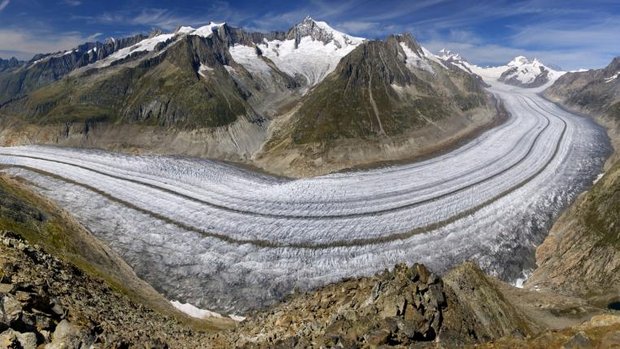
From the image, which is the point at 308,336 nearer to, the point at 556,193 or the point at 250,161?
the point at 556,193

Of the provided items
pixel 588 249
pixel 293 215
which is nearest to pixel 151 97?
pixel 293 215

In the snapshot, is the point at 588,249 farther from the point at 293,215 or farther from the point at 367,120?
the point at 367,120

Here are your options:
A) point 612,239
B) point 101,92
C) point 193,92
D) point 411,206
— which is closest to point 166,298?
point 411,206

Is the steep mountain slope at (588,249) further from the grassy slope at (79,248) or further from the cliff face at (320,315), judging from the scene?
the grassy slope at (79,248)

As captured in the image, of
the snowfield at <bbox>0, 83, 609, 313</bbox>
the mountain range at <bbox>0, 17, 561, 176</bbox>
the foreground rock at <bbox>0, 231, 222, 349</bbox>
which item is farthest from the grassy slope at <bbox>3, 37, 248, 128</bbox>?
the foreground rock at <bbox>0, 231, 222, 349</bbox>

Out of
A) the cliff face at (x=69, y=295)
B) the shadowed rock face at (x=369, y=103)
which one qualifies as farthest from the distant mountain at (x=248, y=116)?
the cliff face at (x=69, y=295)

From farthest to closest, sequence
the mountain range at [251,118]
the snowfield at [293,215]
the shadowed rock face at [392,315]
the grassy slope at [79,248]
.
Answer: the mountain range at [251,118]
the snowfield at [293,215]
the grassy slope at [79,248]
the shadowed rock face at [392,315]

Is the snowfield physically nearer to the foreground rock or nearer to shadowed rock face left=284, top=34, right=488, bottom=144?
the foreground rock
